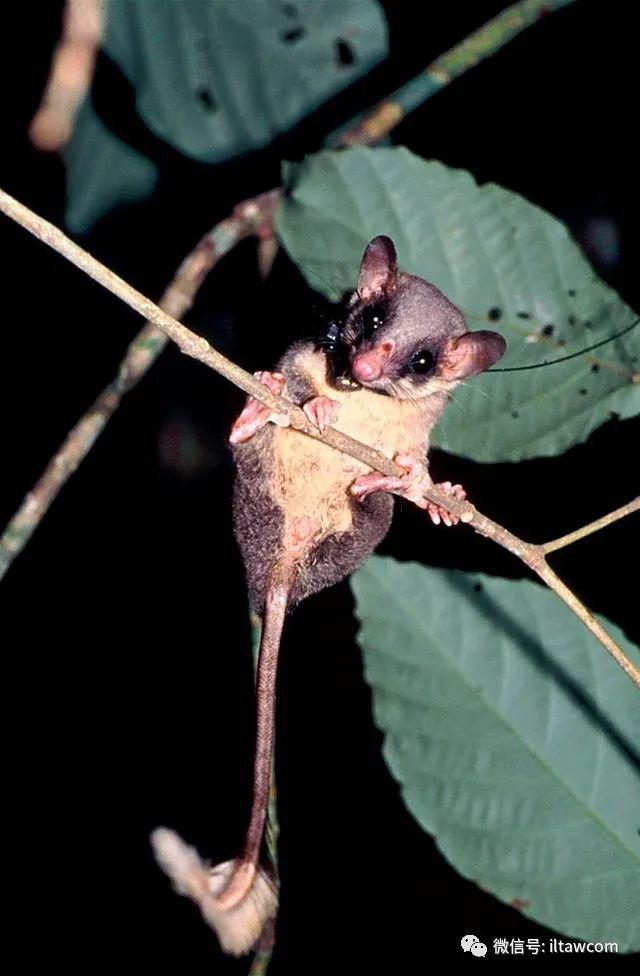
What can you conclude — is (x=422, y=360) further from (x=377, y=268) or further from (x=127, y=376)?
(x=127, y=376)

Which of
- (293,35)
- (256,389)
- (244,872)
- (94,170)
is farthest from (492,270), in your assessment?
(94,170)

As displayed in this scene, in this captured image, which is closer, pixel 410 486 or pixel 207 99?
pixel 410 486

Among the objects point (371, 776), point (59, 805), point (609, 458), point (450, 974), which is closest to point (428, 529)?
point (609, 458)

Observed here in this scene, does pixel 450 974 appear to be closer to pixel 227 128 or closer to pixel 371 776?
pixel 371 776

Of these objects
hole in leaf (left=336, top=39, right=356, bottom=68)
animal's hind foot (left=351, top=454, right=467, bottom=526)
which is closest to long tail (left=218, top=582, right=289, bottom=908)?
animal's hind foot (left=351, top=454, right=467, bottom=526)

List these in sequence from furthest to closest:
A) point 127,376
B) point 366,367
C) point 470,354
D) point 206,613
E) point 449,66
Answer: point 206,613 → point 449,66 → point 127,376 → point 470,354 → point 366,367

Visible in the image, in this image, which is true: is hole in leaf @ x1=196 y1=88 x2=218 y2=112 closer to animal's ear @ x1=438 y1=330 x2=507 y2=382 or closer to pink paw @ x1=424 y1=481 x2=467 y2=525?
animal's ear @ x1=438 y1=330 x2=507 y2=382

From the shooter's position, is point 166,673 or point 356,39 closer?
point 356,39
